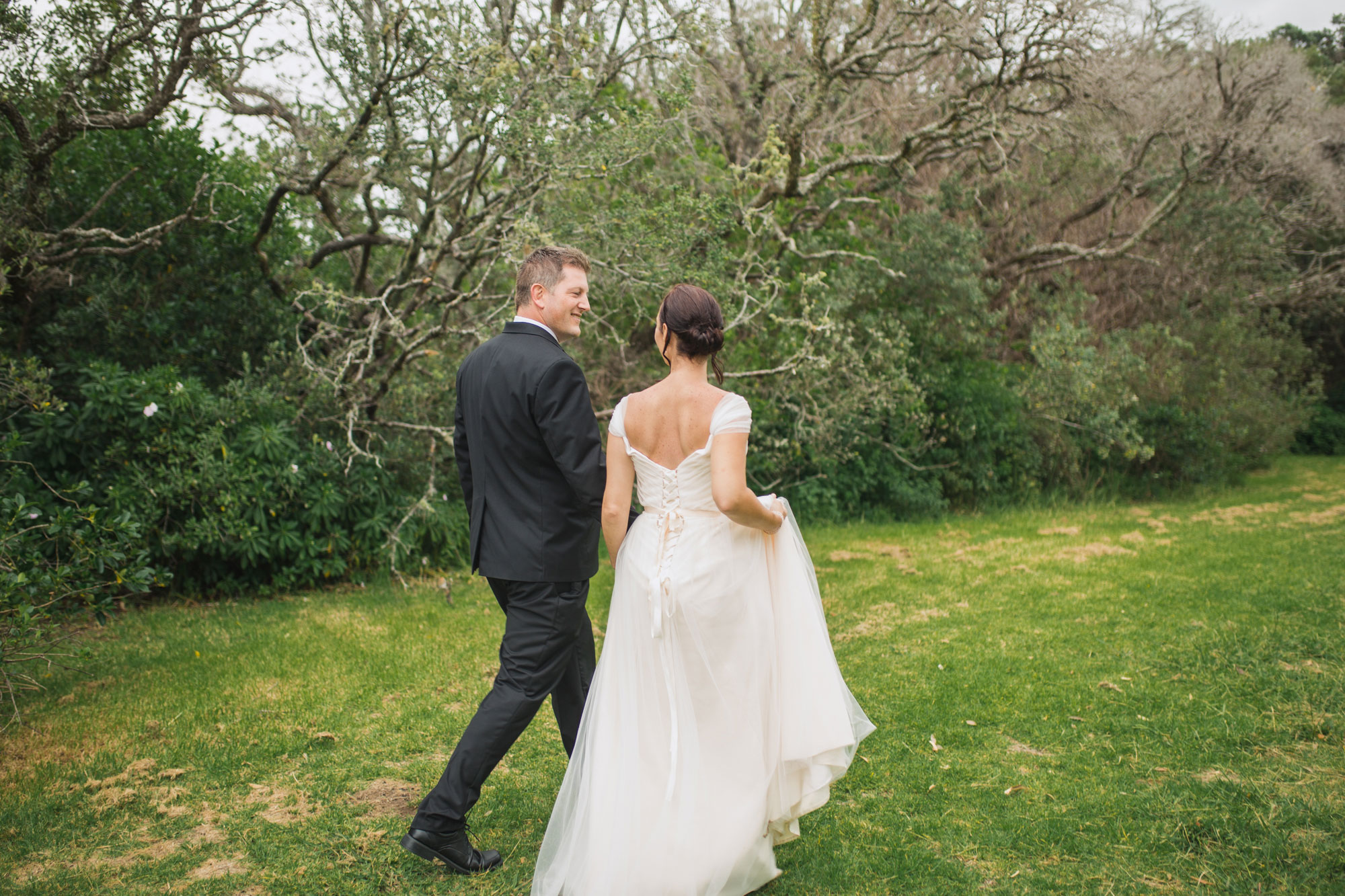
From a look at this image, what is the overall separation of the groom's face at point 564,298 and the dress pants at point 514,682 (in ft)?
3.17

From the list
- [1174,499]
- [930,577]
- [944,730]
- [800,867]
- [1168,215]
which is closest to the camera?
[800,867]

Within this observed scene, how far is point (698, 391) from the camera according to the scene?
2.99 m

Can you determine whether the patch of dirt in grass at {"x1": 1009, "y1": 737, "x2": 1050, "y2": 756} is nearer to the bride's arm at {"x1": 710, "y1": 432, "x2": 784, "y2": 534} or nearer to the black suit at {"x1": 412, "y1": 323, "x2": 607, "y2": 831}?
the bride's arm at {"x1": 710, "y1": 432, "x2": 784, "y2": 534}

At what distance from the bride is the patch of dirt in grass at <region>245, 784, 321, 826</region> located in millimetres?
1272

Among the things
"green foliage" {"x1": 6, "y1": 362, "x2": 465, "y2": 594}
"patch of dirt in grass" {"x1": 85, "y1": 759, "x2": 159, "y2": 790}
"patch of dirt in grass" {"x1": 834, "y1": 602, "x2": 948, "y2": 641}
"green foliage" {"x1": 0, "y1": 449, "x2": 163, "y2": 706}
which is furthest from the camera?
"green foliage" {"x1": 6, "y1": 362, "x2": 465, "y2": 594}

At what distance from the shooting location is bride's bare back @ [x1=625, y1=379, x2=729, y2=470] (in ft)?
9.77

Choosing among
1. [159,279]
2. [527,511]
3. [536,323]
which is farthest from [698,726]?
[159,279]

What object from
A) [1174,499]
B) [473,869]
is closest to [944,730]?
[473,869]

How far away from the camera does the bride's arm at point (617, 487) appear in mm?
3109

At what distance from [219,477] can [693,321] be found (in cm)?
517

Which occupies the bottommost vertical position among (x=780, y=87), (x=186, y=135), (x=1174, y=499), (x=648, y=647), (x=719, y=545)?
(x=1174, y=499)

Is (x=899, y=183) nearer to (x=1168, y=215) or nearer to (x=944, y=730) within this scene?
(x=1168, y=215)

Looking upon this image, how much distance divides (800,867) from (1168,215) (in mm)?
13327

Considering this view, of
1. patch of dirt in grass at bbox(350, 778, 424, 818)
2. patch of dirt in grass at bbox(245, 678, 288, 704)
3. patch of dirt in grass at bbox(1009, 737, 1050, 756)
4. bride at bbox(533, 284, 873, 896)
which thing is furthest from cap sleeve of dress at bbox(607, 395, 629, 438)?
patch of dirt in grass at bbox(245, 678, 288, 704)
